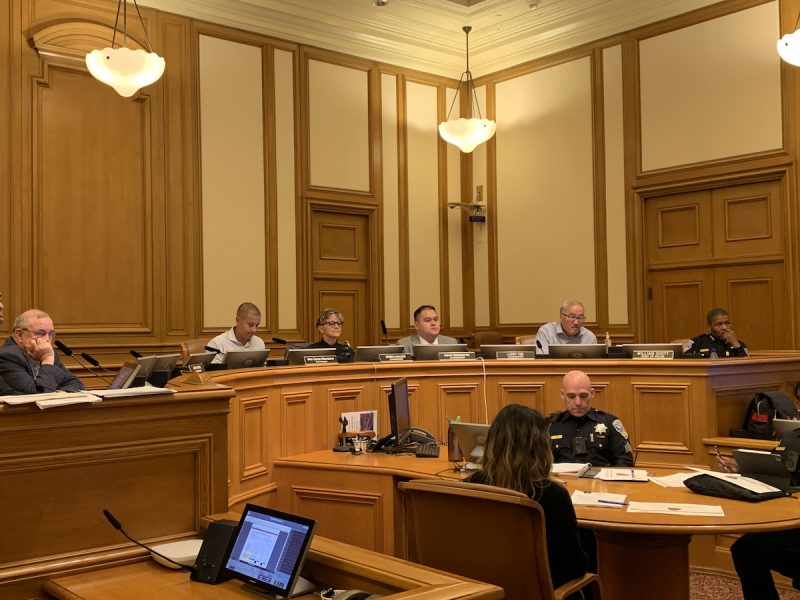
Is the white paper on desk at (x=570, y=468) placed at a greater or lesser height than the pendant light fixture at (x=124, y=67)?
lesser

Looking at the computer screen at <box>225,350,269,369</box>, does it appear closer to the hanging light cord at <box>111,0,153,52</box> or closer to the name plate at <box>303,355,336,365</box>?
the name plate at <box>303,355,336,365</box>

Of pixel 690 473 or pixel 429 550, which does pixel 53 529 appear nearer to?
pixel 429 550

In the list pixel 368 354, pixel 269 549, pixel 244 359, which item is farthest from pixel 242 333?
pixel 269 549

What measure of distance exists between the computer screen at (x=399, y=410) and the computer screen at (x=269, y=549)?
2.42m

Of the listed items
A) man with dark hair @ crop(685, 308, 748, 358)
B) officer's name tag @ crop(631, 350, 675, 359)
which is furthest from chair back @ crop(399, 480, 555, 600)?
man with dark hair @ crop(685, 308, 748, 358)

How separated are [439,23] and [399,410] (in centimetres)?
577

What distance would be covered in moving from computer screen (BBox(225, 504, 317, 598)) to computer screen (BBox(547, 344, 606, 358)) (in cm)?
401

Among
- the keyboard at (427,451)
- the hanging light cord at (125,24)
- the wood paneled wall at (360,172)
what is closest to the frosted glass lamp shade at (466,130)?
the wood paneled wall at (360,172)

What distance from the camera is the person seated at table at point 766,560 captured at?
146 inches

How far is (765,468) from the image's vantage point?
380 cm

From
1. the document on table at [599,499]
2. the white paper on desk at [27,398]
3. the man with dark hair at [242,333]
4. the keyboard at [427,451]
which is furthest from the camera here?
the man with dark hair at [242,333]

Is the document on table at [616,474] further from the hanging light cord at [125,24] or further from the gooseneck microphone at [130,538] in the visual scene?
the hanging light cord at [125,24]

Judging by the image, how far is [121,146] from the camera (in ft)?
25.4

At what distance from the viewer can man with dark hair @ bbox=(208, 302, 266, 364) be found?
23.6ft
